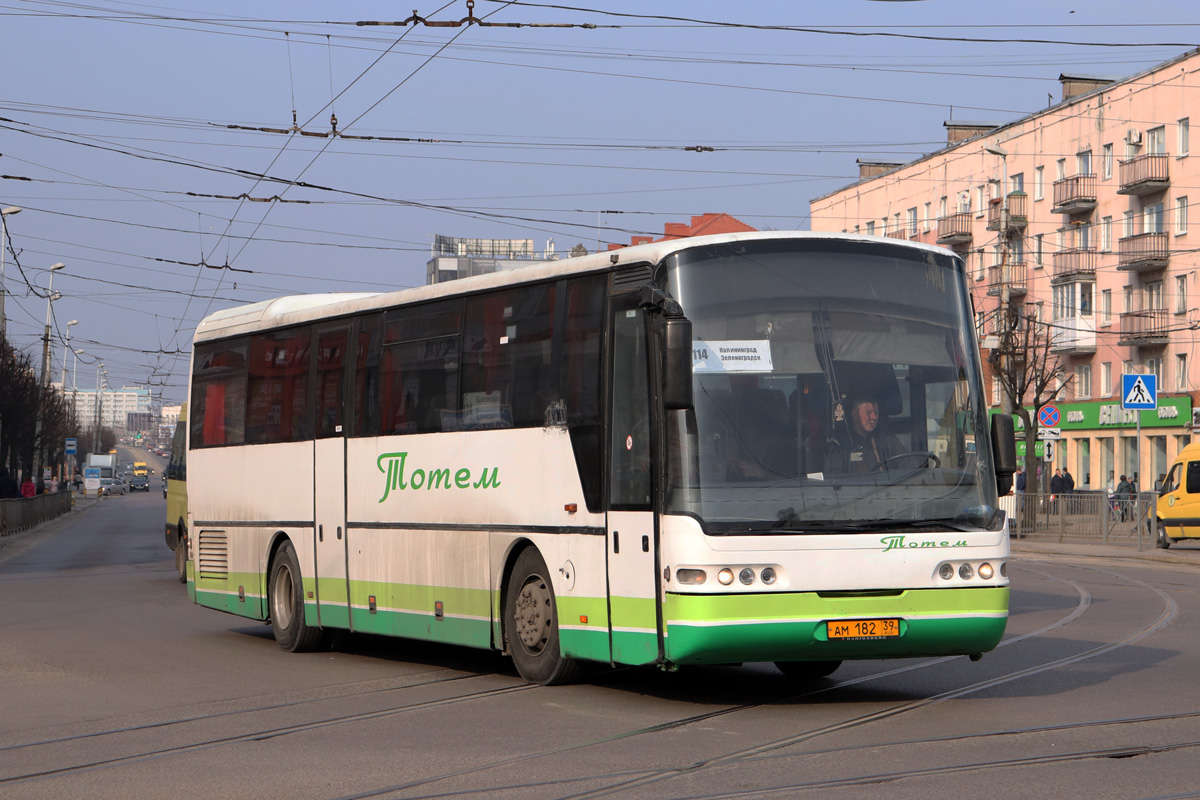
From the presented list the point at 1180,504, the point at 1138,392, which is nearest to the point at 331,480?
the point at 1138,392

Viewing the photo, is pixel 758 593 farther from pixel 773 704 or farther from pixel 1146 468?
pixel 1146 468

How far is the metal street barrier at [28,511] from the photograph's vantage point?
44406 millimetres

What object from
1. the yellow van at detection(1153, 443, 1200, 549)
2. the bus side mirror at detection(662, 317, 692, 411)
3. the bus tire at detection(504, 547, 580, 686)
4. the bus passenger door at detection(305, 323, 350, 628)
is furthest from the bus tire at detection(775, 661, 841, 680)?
the yellow van at detection(1153, 443, 1200, 549)

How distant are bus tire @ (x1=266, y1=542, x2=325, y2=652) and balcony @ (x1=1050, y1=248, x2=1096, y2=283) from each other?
2106 inches

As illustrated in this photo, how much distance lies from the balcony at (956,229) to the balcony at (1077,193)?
7.95 metres

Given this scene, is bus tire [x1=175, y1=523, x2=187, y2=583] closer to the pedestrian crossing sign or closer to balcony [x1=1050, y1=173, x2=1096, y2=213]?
the pedestrian crossing sign

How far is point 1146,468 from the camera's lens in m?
61.3

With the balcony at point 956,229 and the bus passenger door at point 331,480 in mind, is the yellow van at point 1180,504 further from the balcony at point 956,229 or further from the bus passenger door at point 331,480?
the balcony at point 956,229

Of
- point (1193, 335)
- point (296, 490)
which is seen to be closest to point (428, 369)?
point (296, 490)

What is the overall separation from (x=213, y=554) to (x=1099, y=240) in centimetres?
5279

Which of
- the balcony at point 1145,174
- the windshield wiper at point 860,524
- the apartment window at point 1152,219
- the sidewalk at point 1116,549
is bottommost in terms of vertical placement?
the sidewalk at point 1116,549

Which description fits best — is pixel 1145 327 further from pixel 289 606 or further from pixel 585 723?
pixel 585 723

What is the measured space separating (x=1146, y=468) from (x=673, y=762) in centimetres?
5648

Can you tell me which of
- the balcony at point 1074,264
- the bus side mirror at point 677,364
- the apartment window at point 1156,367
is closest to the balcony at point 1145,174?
the balcony at point 1074,264
